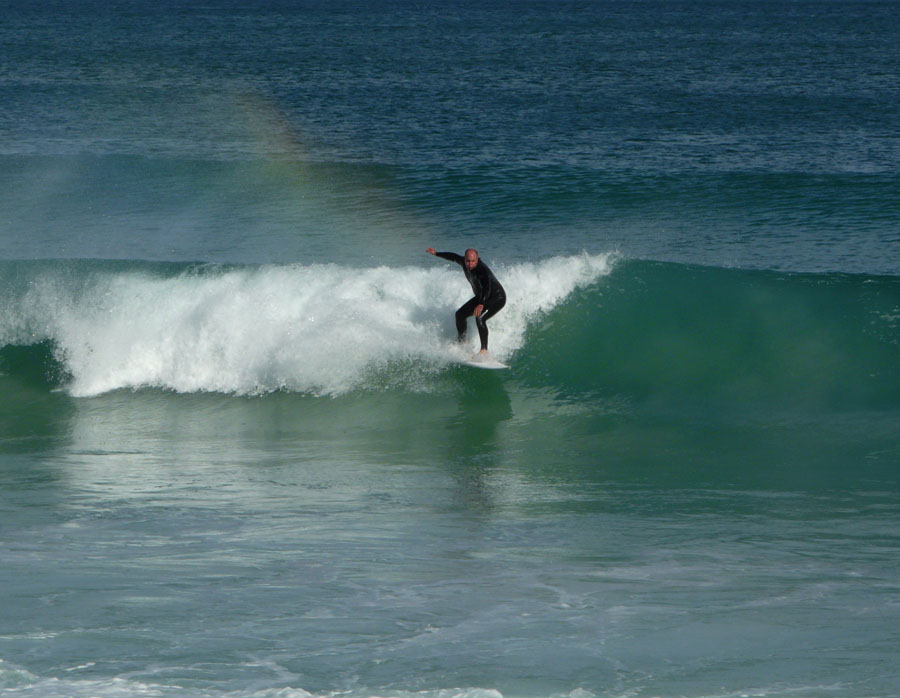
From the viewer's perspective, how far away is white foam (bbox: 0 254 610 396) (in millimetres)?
13023

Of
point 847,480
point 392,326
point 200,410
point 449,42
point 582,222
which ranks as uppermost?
point 449,42

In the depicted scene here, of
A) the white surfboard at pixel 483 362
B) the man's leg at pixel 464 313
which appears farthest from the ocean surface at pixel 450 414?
the man's leg at pixel 464 313

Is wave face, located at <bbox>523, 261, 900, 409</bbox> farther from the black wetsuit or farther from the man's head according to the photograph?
the man's head

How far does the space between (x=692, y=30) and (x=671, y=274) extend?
59.9m

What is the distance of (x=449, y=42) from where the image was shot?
64062 mm

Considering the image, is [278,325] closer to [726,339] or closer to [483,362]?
[483,362]

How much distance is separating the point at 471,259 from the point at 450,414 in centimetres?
161

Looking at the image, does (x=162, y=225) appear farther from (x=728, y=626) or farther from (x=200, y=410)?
(x=728, y=626)

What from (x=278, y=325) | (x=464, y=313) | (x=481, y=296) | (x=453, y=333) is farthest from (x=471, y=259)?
(x=278, y=325)

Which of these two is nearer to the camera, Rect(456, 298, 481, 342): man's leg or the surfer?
the surfer

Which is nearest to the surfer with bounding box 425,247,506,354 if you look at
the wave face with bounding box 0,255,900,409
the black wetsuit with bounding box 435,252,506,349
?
the black wetsuit with bounding box 435,252,506,349

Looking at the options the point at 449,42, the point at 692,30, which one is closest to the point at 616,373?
the point at 449,42

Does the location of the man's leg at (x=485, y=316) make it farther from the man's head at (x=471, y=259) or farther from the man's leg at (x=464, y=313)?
the man's head at (x=471, y=259)

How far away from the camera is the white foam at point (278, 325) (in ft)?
42.7
